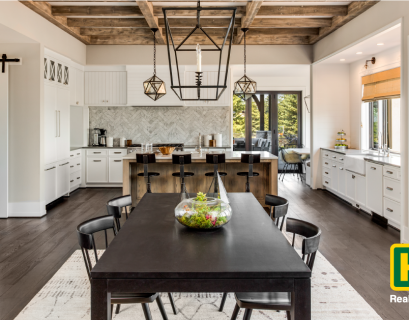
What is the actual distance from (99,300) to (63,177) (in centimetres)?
543

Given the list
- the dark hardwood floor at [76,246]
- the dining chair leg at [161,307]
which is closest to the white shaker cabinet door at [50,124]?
the dark hardwood floor at [76,246]

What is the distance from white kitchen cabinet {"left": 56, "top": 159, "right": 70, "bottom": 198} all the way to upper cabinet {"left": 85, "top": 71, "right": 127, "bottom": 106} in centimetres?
188

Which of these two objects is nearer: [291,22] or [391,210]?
[391,210]

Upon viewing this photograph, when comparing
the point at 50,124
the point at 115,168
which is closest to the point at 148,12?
the point at 50,124

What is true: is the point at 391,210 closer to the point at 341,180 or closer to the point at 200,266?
the point at 341,180

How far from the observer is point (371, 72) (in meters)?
6.47

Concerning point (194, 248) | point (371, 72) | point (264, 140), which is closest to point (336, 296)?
point (194, 248)

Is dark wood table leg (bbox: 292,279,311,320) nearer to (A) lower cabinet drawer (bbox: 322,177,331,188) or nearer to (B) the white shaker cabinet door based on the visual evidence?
(B) the white shaker cabinet door

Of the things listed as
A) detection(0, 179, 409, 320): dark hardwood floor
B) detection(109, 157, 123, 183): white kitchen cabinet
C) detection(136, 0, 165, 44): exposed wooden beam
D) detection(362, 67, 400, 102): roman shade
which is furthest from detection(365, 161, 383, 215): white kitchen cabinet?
detection(109, 157, 123, 183): white kitchen cabinet

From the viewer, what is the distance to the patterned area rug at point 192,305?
250 cm

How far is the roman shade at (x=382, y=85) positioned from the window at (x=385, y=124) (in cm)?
23

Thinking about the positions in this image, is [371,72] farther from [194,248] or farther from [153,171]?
[194,248]

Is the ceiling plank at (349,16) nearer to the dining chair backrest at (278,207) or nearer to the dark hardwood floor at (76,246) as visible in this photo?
the dark hardwood floor at (76,246)

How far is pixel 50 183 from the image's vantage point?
5.90 meters
